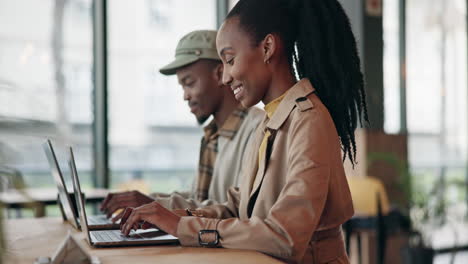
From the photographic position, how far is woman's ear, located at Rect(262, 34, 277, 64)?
1.49m

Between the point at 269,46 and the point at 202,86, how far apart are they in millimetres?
845

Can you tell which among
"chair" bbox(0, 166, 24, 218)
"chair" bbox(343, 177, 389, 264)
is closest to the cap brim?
"chair" bbox(0, 166, 24, 218)

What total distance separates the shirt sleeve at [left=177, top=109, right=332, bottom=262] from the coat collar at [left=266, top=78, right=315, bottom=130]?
0.20 feet

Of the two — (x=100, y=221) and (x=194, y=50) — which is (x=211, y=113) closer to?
(x=194, y=50)

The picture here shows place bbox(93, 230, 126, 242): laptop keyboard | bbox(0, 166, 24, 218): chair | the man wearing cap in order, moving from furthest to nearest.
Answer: the man wearing cap, bbox(93, 230, 126, 242): laptop keyboard, bbox(0, 166, 24, 218): chair

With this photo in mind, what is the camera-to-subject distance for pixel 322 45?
148 centimetres

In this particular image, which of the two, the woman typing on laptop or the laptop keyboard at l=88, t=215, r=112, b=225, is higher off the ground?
the woman typing on laptop

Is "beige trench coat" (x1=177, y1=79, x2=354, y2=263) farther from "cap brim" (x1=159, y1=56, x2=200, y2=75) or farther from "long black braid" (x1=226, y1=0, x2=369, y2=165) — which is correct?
"cap brim" (x1=159, y1=56, x2=200, y2=75)

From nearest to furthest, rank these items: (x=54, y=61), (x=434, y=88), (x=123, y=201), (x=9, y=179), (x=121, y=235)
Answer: (x=9, y=179) < (x=121, y=235) < (x=123, y=201) < (x=54, y=61) < (x=434, y=88)

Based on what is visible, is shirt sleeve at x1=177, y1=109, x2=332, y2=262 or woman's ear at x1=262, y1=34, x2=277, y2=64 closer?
shirt sleeve at x1=177, y1=109, x2=332, y2=262

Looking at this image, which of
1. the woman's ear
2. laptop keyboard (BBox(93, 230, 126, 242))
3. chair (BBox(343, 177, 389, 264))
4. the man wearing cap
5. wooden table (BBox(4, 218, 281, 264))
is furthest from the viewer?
chair (BBox(343, 177, 389, 264))

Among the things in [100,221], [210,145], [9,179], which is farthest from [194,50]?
[9,179]

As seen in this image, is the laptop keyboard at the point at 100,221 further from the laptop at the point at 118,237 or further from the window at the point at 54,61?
the window at the point at 54,61

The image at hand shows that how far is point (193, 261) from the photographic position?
115 centimetres
